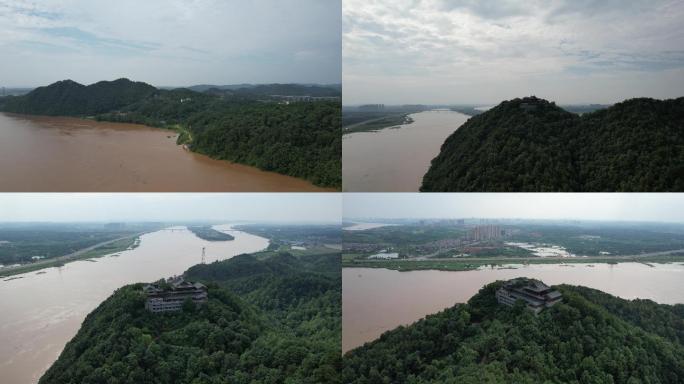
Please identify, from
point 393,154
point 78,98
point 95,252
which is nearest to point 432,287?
point 393,154

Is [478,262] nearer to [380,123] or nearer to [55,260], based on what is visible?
[380,123]

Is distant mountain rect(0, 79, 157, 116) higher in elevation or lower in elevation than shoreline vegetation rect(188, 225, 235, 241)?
higher

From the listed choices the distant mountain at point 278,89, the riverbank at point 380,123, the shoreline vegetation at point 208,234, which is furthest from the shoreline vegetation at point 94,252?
the riverbank at point 380,123

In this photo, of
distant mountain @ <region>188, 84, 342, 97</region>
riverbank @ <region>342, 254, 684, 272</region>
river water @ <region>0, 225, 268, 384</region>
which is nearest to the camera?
river water @ <region>0, 225, 268, 384</region>

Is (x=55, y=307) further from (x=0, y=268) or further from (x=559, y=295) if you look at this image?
(x=559, y=295)

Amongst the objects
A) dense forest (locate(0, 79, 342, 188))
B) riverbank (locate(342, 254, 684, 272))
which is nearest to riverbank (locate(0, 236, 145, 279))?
dense forest (locate(0, 79, 342, 188))

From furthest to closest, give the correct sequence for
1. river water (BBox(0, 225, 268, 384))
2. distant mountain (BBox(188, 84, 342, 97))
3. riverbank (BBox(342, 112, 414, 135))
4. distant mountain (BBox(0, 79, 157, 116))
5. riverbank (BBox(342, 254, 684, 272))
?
riverbank (BBox(342, 254, 684, 272)), distant mountain (BBox(188, 84, 342, 97)), riverbank (BBox(342, 112, 414, 135)), river water (BBox(0, 225, 268, 384)), distant mountain (BBox(0, 79, 157, 116))

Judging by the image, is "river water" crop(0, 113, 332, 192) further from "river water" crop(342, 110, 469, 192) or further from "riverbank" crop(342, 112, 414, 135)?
"riverbank" crop(342, 112, 414, 135)

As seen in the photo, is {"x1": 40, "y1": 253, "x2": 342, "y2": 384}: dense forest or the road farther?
the road

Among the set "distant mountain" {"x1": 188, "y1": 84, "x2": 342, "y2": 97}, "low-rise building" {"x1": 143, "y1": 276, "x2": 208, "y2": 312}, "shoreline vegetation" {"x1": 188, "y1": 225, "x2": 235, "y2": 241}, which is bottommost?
"low-rise building" {"x1": 143, "y1": 276, "x2": 208, "y2": 312}
